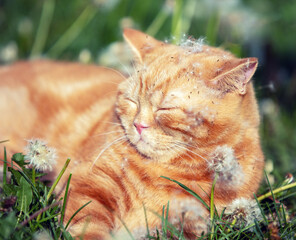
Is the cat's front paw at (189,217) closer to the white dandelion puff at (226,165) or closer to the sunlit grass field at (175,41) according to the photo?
the sunlit grass field at (175,41)

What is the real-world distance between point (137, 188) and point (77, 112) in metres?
1.03

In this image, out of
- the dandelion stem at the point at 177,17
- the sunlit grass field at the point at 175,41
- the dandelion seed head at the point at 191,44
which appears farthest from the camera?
the dandelion stem at the point at 177,17

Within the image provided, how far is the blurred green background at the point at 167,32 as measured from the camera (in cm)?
336

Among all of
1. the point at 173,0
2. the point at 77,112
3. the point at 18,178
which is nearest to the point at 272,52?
Answer: the point at 173,0

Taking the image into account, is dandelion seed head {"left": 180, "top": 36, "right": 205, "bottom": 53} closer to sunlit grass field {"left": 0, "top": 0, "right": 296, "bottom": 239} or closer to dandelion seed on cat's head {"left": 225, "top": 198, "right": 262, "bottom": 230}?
sunlit grass field {"left": 0, "top": 0, "right": 296, "bottom": 239}

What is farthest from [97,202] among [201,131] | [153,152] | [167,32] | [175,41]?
[167,32]

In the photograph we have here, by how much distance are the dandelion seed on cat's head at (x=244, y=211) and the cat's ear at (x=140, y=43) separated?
84cm

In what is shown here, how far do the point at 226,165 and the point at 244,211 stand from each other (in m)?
0.23

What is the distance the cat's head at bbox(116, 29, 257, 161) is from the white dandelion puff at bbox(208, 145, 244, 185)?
0.09 m

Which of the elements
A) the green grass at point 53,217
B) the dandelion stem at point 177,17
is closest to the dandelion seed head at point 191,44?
the green grass at point 53,217

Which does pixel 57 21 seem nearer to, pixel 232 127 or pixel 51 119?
pixel 51 119

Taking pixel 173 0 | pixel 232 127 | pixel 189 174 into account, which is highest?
pixel 173 0

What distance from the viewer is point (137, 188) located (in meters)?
1.79

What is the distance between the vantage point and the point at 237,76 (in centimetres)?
168
